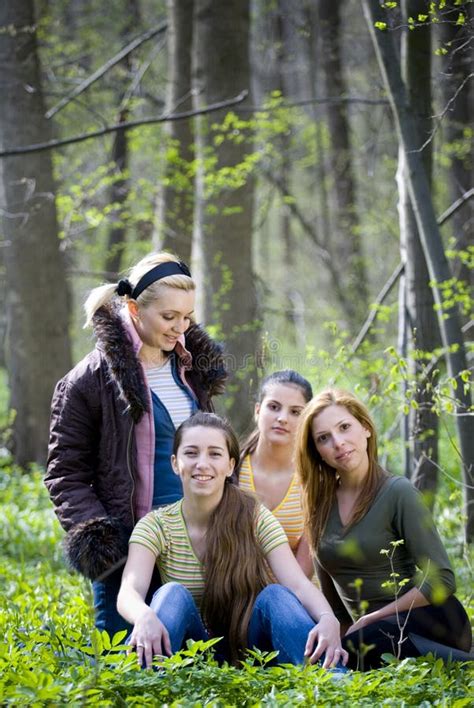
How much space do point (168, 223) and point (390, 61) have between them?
508cm

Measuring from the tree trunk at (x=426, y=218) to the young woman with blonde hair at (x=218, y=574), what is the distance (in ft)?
5.40

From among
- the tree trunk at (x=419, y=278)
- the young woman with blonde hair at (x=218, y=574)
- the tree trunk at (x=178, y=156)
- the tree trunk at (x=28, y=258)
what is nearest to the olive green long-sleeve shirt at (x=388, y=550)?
the young woman with blonde hair at (x=218, y=574)

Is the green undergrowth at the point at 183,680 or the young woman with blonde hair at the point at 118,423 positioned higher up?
the young woman with blonde hair at the point at 118,423

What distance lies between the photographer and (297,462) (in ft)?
12.9

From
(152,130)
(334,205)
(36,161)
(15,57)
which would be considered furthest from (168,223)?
(334,205)

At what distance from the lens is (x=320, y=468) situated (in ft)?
12.9

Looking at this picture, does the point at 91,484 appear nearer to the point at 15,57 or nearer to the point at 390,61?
the point at 390,61

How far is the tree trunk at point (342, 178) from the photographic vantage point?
1275 centimetres

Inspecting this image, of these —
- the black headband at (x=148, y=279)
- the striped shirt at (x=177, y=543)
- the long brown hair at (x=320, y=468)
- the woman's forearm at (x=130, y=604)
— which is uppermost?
the black headband at (x=148, y=279)

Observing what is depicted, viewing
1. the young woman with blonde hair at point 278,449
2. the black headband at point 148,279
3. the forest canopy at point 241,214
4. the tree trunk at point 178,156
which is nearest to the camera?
the black headband at point 148,279

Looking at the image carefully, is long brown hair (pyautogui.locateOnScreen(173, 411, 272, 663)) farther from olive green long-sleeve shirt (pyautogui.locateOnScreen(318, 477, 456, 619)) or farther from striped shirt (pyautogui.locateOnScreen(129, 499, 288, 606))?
olive green long-sleeve shirt (pyautogui.locateOnScreen(318, 477, 456, 619))

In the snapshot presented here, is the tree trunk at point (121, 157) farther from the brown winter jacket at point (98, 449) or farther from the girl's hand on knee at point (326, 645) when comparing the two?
the girl's hand on knee at point (326, 645)

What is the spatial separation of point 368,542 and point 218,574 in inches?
24.7

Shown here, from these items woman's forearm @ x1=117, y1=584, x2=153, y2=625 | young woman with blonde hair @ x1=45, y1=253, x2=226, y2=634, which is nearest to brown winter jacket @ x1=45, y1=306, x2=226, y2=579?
young woman with blonde hair @ x1=45, y1=253, x2=226, y2=634
